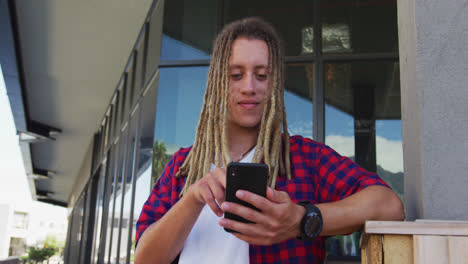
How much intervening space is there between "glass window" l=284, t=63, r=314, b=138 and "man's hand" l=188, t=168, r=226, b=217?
2.95m

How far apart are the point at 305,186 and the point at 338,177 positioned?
0.38ft

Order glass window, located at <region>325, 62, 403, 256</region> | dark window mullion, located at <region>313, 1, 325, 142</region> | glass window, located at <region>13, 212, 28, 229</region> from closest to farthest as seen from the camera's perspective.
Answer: glass window, located at <region>325, 62, 403, 256</region> → dark window mullion, located at <region>313, 1, 325, 142</region> → glass window, located at <region>13, 212, 28, 229</region>

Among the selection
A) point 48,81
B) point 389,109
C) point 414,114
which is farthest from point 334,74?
point 48,81

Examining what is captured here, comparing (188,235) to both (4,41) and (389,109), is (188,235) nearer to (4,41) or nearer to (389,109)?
(389,109)

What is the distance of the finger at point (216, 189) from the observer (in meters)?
1.00

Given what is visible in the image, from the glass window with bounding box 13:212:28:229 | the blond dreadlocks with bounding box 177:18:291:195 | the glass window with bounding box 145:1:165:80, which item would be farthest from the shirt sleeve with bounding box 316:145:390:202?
the glass window with bounding box 13:212:28:229

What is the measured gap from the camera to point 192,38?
4.57 metres

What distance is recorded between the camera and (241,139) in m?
1.43

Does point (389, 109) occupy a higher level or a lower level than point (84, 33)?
lower

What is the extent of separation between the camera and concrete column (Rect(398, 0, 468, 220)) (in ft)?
3.60

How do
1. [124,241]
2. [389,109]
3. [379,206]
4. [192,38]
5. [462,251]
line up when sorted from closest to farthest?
[462,251] → [379,206] → [389,109] → [192,38] → [124,241]

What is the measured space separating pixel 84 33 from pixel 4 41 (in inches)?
43.3

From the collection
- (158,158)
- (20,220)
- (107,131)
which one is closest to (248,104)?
(158,158)

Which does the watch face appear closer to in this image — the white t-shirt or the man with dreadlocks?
the man with dreadlocks
